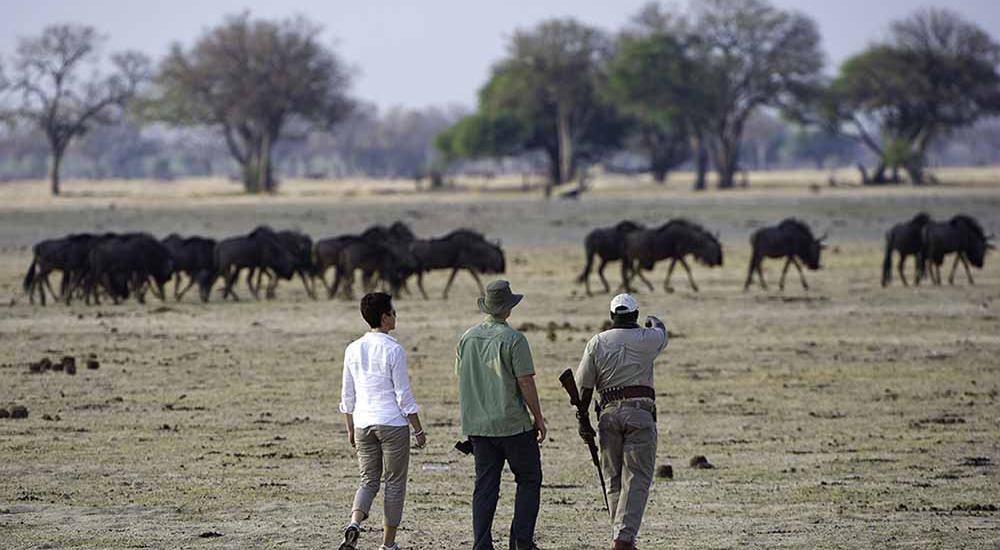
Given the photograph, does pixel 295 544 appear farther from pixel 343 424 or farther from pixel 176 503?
pixel 343 424

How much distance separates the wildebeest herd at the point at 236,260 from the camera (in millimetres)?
28703

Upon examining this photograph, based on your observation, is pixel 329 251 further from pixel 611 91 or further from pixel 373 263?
pixel 611 91

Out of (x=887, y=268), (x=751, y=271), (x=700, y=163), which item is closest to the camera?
(x=751, y=271)

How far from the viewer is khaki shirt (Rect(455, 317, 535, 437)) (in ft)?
30.7

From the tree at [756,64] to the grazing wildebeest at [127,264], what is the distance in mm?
57547

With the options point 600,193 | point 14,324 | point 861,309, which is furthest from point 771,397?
point 600,193

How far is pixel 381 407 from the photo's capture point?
376 inches

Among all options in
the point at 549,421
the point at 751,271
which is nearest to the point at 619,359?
the point at 549,421

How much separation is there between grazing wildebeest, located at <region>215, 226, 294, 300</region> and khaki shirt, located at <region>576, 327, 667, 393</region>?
20574mm

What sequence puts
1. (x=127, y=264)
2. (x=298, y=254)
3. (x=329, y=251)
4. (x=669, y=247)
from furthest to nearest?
(x=669, y=247) < (x=298, y=254) < (x=329, y=251) < (x=127, y=264)

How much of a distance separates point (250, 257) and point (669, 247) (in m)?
7.08

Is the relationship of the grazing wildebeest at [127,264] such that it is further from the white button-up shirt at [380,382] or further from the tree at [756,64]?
the tree at [756,64]

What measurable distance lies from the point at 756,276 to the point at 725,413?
18.6 m

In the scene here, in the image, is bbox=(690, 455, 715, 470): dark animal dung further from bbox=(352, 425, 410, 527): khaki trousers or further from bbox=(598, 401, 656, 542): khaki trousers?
bbox=(352, 425, 410, 527): khaki trousers
